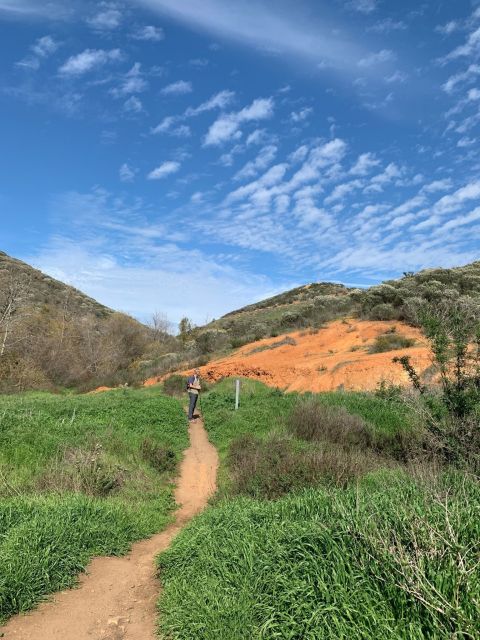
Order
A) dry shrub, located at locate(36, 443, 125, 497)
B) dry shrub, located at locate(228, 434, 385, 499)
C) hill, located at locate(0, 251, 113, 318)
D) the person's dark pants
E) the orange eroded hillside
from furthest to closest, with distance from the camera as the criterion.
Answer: hill, located at locate(0, 251, 113, 318) < the orange eroded hillside < the person's dark pants < dry shrub, located at locate(36, 443, 125, 497) < dry shrub, located at locate(228, 434, 385, 499)

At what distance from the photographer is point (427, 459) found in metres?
8.39

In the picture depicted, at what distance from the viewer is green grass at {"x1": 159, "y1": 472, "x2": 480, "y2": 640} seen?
9.39 ft

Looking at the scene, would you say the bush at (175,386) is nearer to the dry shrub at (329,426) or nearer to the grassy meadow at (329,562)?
the dry shrub at (329,426)

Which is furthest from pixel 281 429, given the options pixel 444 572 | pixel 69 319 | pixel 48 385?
pixel 69 319

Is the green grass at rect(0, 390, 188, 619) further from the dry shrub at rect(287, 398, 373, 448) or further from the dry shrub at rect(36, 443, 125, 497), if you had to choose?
the dry shrub at rect(287, 398, 373, 448)

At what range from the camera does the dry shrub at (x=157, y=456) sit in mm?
9734

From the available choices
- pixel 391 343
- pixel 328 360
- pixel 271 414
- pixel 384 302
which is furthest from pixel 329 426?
pixel 384 302

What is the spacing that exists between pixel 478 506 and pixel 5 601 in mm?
4310

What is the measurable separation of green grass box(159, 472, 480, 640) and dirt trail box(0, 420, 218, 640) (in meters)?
0.26

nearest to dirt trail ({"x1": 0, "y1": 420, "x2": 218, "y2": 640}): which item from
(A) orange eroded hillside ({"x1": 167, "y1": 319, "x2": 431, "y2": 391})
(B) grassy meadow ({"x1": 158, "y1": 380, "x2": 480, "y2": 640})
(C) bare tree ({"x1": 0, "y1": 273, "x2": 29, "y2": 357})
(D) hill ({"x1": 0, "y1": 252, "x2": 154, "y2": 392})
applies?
(B) grassy meadow ({"x1": 158, "y1": 380, "x2": 480, "y2": 640})

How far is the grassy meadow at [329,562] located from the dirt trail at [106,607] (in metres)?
0.25

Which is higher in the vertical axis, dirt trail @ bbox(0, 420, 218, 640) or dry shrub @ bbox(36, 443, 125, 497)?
dry shrub @ bbox(36, 443, 125, 497)

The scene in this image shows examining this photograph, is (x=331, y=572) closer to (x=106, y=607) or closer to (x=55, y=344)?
(x=106, y=607)

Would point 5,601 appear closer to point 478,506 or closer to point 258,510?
point 258,510
